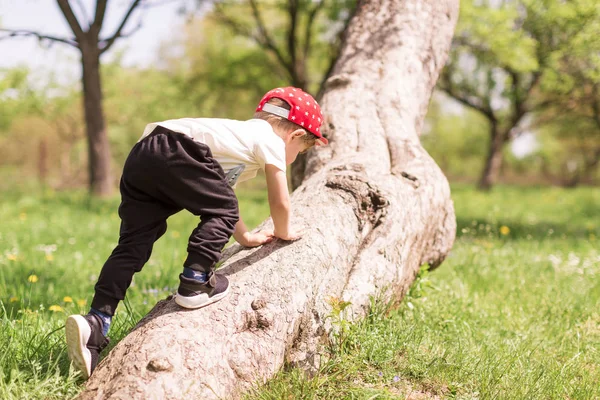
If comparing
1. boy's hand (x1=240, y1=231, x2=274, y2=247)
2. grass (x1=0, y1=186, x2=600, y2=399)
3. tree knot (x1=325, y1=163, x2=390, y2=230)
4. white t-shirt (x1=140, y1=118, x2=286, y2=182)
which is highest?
white t-shirt (x1=140, y1=118, x2=286, y2=182)

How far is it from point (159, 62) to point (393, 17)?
2710 centimetres

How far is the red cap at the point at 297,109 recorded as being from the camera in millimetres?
2742

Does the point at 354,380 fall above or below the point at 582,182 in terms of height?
above

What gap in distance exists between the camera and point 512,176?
155 feet

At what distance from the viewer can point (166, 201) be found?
2535 mm

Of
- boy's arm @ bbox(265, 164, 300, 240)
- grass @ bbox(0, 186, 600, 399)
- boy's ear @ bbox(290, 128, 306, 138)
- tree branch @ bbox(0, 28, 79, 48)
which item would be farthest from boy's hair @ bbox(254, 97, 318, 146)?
tree branch @ bbox(0, 28, 79, 48)

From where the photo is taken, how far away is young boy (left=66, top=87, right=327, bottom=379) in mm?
2363

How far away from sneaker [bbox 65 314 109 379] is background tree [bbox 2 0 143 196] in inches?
254

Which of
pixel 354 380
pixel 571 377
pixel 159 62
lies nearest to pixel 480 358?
pixel 571 377

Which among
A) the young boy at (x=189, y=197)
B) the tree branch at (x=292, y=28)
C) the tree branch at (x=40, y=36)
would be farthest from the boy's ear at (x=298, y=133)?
the tree branch at (x=292, y=28)

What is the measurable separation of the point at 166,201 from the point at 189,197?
0.56ft

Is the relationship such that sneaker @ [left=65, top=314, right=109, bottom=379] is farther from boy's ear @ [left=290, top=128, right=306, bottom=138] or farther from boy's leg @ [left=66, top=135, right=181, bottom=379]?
boy's ear @ [left=290, top=128, right=306, bottom=138]

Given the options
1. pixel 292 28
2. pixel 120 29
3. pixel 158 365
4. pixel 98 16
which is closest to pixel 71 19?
pixel 98 16

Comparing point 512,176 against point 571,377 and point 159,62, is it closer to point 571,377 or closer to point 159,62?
point 159,62
